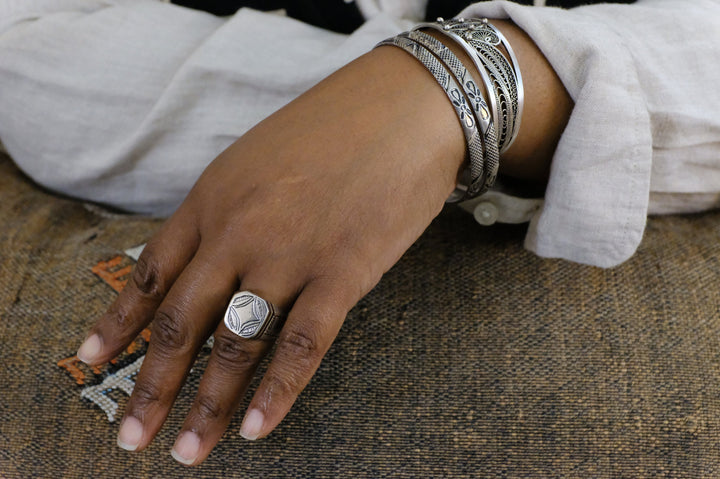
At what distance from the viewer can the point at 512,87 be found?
566 mm

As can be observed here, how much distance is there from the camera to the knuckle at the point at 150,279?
0.51 metres

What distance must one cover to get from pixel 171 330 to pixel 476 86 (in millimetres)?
348

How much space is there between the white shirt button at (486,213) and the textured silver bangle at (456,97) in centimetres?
11

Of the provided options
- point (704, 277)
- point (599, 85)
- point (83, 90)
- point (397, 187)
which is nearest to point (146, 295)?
point (397, 187)

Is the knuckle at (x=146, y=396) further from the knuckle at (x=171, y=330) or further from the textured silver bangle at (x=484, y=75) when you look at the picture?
the textured silver bangle at (x=484, y=75)

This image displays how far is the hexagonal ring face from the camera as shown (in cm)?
46

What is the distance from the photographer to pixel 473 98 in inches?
21.3

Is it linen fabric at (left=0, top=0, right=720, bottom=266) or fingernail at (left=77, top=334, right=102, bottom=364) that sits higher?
linen fabric at (left=0, top=0, right=720, bottom=266)

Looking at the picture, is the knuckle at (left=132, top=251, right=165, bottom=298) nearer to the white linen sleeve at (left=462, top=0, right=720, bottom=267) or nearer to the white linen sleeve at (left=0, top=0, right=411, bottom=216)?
the white linen sleeve at (left=0, top=0, right=411, bottom=216)

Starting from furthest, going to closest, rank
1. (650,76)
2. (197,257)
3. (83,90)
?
(83,90), (650,76), (197,257)

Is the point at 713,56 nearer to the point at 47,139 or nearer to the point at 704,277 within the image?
the point at 704,277

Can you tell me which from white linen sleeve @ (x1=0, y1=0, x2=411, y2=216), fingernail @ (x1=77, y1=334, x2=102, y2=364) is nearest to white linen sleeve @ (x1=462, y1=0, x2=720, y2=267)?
white linen sleeve @ (x1=0, y1=0, x2=411, y2=216)

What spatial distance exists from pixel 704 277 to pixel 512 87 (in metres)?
0.33

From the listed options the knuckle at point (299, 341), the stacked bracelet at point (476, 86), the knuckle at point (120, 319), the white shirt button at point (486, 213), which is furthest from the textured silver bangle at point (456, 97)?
the knuckle at point (120, 319)
